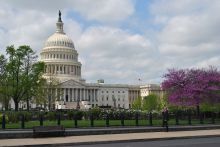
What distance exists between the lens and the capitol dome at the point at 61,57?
6599 inches

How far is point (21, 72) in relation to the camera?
66.7 metres

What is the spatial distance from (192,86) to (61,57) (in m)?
121

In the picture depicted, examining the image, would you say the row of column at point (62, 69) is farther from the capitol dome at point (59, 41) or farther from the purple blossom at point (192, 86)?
the purple blossom at point (192, 86)

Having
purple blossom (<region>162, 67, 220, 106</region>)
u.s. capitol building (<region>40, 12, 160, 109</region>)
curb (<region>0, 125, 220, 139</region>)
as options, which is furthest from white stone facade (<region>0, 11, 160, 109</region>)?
curb (<region>0, 125, 220, 139</region>)

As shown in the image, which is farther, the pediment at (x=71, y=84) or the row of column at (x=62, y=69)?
the row of column at (x=62, y=69)

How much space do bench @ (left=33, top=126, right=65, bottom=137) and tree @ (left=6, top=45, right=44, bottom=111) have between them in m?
41.6

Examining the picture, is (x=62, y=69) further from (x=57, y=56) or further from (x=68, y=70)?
(x=57, y=56)

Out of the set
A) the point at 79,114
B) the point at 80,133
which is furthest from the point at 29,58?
the point at 80,133

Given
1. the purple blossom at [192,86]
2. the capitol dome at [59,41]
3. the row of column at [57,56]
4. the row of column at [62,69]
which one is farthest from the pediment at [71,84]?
the purple blossom at [192,86]

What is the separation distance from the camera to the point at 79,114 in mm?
43094

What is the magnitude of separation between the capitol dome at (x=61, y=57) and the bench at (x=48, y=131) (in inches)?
5549

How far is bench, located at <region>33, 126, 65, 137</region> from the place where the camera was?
23.4 metres

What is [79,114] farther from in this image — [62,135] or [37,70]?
[37,70]

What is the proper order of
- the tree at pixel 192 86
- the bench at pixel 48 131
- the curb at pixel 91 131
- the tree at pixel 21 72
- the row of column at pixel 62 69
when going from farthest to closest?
the row of column at pixel 62 69 < the tree at pixel 21 72 < the tree at pixel 192 86 < the bench at pixel 48 131 < the curb at pixel 91 131
